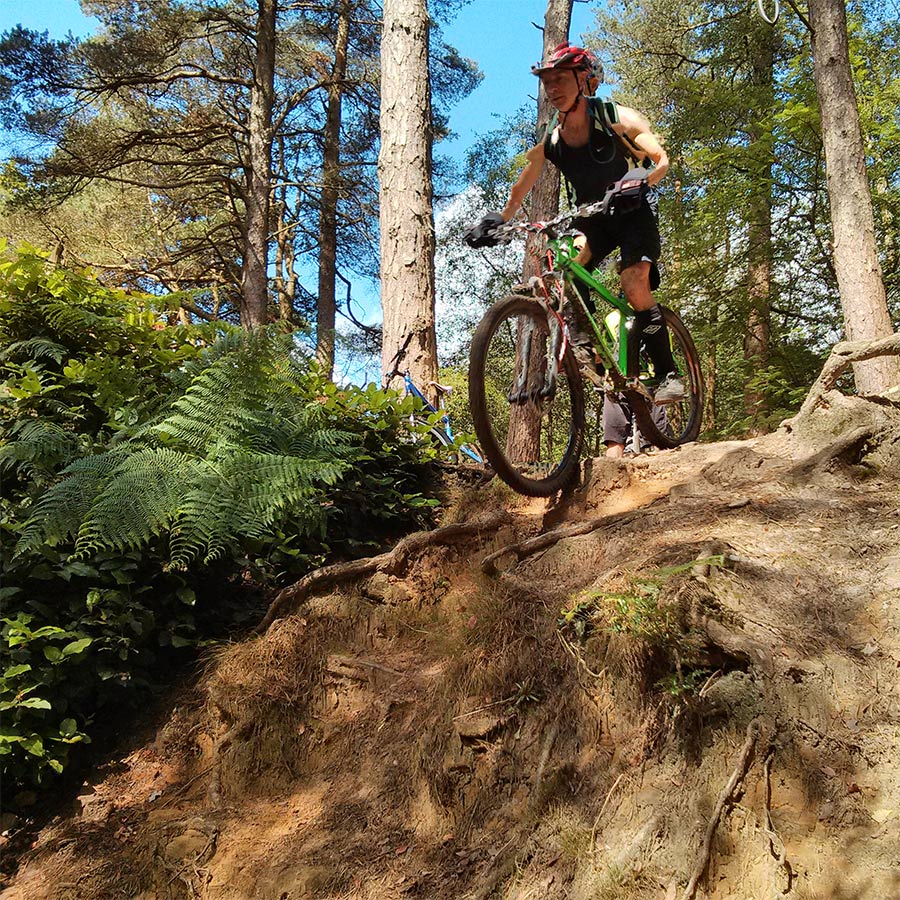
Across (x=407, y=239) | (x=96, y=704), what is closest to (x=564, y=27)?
(x=407, y=239)

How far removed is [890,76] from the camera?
11.0 meters

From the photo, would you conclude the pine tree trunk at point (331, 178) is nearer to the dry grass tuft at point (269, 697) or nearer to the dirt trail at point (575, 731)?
the dry grass tuft at point (269, 697)

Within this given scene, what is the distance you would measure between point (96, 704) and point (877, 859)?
2935 millimetres

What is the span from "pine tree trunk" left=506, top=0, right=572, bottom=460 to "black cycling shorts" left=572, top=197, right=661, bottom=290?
1.10 m

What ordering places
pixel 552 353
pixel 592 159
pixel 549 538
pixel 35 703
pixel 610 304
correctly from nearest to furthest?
pixel 35 703 → pixel 549 538 → pixel 552 353 → pixel 592 159 → pixel 610 304

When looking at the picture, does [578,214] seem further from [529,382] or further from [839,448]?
[839,448]

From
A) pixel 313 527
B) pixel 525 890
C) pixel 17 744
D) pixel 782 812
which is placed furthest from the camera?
pixel 313 527

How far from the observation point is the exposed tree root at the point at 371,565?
3383mm

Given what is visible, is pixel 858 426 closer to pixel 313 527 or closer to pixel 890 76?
pixel 313 527

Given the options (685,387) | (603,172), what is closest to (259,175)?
(603,172)

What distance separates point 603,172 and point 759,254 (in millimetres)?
7558

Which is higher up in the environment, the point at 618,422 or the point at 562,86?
the point at 562,86

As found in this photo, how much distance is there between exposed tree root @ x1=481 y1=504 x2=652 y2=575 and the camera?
335 centimetres

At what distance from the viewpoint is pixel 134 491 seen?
286cm
